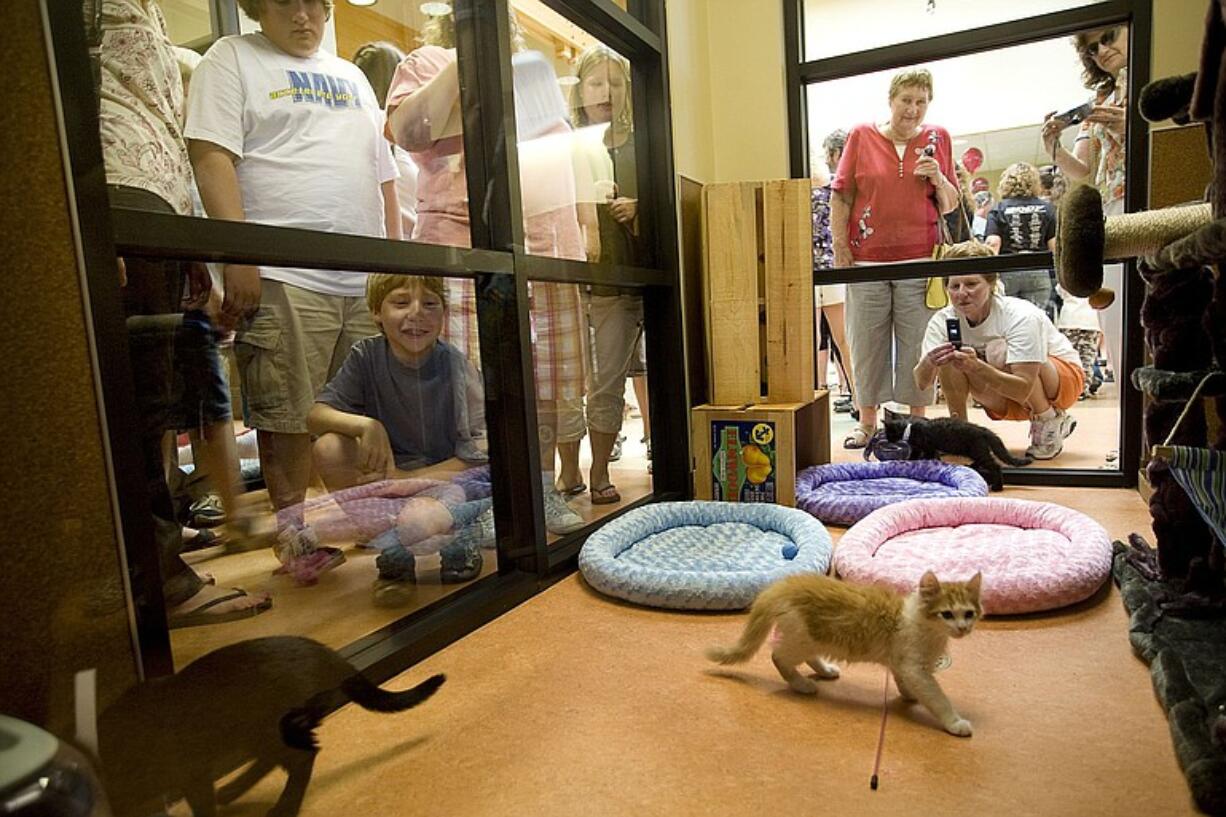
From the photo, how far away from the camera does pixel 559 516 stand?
2.27 m

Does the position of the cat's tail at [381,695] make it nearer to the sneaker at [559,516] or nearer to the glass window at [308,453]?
the glass window at [308,453]

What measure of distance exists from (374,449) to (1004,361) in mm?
2480

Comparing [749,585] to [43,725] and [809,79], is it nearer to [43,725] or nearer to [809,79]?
[43,725]

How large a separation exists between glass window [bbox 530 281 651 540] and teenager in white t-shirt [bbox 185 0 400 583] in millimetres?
614

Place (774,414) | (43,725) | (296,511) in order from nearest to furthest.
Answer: (43,725) → (296,511) → (774,414)

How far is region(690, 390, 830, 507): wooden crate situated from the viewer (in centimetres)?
242

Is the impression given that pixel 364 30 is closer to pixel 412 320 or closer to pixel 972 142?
pixel 412 320

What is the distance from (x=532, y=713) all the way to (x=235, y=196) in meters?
1.06

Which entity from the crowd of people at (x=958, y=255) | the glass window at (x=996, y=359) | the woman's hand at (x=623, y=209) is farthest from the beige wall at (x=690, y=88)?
the glass window at (x=996, y=359)

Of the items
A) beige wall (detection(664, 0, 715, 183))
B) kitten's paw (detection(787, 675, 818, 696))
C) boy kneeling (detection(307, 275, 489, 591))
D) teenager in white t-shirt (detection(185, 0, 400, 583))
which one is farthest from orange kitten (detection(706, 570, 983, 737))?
beige wall (detection(664, 0, 715, 183))

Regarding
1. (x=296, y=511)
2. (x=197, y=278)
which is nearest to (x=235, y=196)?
(x=197, y=278)

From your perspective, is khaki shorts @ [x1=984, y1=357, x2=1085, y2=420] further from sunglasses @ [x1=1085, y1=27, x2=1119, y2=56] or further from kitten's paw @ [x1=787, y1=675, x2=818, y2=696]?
kitten's paw @ [x1=787, y1=675, x2=818, y2=696]

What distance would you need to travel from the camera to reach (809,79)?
9.96 feet

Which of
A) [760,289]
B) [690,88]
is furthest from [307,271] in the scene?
[690,88]
